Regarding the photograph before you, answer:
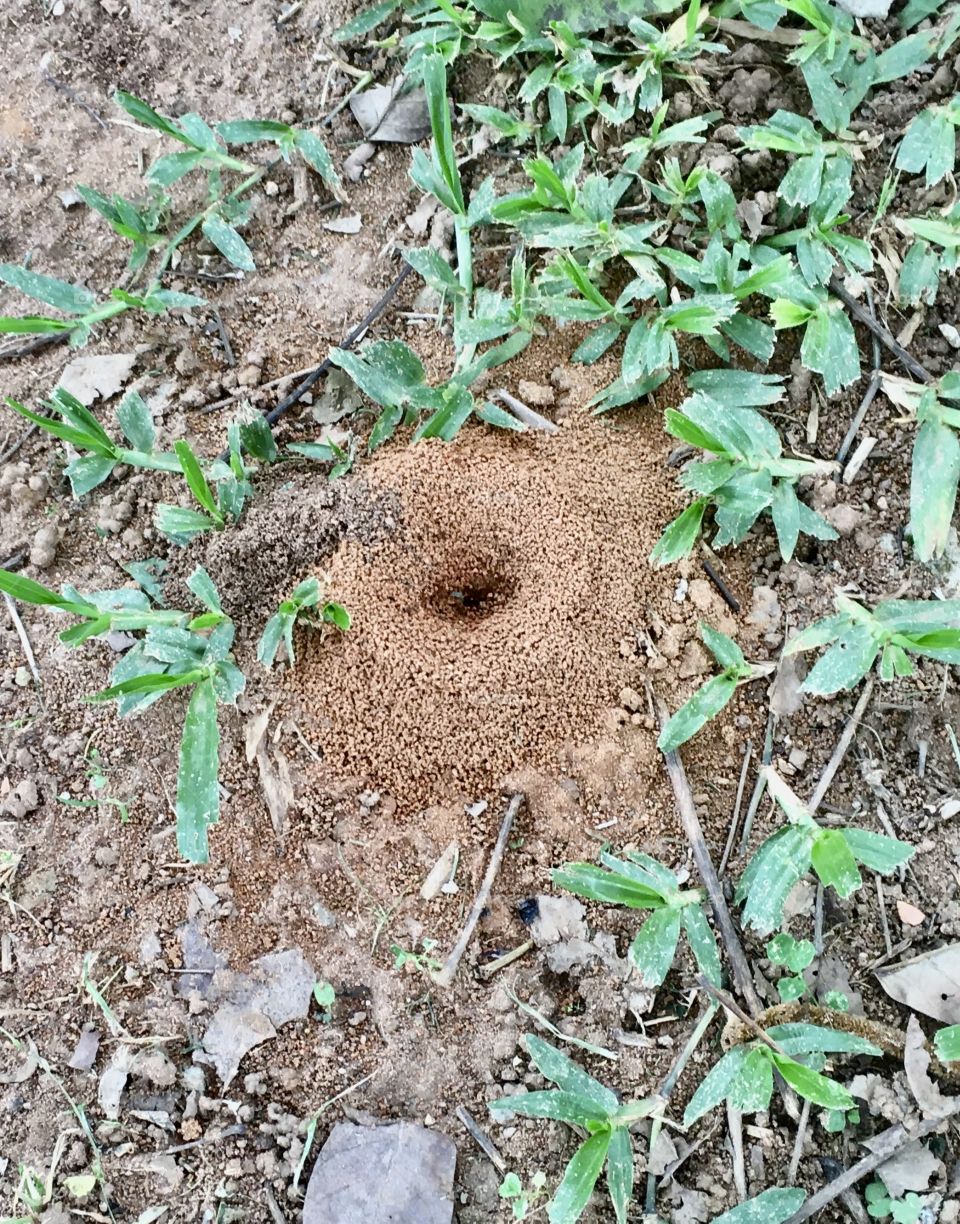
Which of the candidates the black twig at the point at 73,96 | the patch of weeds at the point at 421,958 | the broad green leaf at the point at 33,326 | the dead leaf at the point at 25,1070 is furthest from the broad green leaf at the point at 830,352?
the dead leaf at the point at 25,1070

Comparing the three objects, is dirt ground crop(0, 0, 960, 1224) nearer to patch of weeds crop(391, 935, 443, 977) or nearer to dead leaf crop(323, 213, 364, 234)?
patch of weeds crop(391, 935, 443, 977)

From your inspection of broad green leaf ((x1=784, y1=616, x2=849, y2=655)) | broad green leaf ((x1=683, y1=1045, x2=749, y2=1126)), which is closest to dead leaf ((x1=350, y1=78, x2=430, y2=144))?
broad green leaf ((x1=784, y1=616, x2=849, y2=655))

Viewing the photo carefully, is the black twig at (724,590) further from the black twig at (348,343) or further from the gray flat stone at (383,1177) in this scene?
the gray flat stone at (383,1177)

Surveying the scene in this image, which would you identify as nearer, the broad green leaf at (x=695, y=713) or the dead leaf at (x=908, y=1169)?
the dead leaf at (x=908, y=1169)

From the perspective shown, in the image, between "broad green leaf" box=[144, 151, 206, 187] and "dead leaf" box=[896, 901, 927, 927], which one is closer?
"dead leaf" box=[896, 901, 927, 927]

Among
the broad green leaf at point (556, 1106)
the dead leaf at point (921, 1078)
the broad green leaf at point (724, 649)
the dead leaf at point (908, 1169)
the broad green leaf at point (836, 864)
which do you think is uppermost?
the broad green leaf at point (724, 649)

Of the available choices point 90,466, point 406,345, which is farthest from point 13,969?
point 406,345
